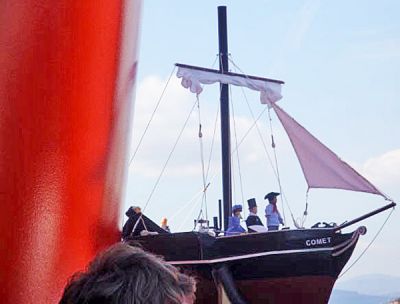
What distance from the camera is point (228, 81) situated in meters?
7.73

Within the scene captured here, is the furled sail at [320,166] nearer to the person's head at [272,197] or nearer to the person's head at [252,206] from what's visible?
the person's head at [272,197]

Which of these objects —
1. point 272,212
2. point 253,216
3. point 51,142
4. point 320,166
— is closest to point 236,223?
point 253,216

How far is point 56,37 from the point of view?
138 cm

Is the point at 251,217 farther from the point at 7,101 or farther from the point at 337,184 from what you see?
the point at 7,101

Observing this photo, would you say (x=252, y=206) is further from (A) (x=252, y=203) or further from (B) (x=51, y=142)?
(B) (x=51, y=142)

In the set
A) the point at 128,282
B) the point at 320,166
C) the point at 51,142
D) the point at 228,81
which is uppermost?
the point at 228,81

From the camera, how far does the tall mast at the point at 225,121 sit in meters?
7.92

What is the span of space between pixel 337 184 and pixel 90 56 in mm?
4588

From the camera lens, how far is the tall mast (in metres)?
7.92

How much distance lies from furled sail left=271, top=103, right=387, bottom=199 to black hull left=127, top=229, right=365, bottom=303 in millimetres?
1086

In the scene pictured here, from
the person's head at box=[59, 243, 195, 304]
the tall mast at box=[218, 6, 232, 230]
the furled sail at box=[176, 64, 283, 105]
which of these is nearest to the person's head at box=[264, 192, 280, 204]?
the furled sail at box=[176, 64, 283, 105]

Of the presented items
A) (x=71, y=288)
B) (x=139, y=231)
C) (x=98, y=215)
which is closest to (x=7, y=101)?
(x=98, y=215)

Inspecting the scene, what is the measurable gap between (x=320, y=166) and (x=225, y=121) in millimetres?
2204

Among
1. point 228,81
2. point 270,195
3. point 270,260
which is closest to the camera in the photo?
point 270,260
